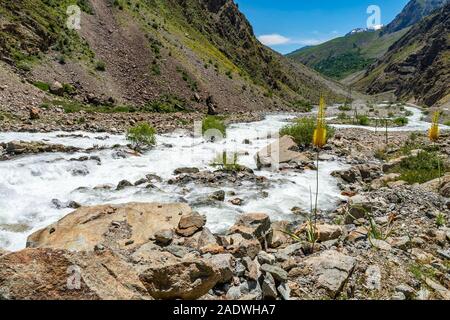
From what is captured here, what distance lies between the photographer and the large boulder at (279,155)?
54.1 feet

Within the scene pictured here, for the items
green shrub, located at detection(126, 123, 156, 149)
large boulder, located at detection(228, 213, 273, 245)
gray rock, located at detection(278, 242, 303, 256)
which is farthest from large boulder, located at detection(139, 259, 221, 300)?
green shrub, located at detection(126, 123, 156, 149)

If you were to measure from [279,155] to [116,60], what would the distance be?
27.4m

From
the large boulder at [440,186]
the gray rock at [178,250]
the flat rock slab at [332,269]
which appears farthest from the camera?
the large boulder at [440,186]

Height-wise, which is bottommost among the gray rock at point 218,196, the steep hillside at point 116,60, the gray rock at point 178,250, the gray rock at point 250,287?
the gray rock at point 218,196

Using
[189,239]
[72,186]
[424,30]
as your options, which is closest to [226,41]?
[72,186]

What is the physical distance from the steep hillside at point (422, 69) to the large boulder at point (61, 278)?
79.6 m

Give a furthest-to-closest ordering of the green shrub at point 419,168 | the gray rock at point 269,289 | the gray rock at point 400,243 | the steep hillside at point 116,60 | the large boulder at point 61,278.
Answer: the steep hillside at point 116,60 → the green shrub at point 419,168 → the gray rock at point 400,243 → the gray rock at point 269,289 → the large boulder at point 61,278

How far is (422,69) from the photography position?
123 metres

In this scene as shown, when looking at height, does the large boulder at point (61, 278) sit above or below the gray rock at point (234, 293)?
above

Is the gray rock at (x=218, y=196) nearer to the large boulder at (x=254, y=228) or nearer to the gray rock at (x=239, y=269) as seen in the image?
the large boulder at (x=254, y=228)

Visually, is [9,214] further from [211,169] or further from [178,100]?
[178,100]

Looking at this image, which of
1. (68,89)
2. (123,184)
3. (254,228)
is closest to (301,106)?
(68,89)

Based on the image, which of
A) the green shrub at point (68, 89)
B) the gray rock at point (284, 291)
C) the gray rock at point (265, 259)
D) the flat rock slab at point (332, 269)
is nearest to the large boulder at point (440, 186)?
the flat rock slab at point (332, 269)

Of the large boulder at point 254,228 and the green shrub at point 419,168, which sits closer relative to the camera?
the large boulder at point 254,228
